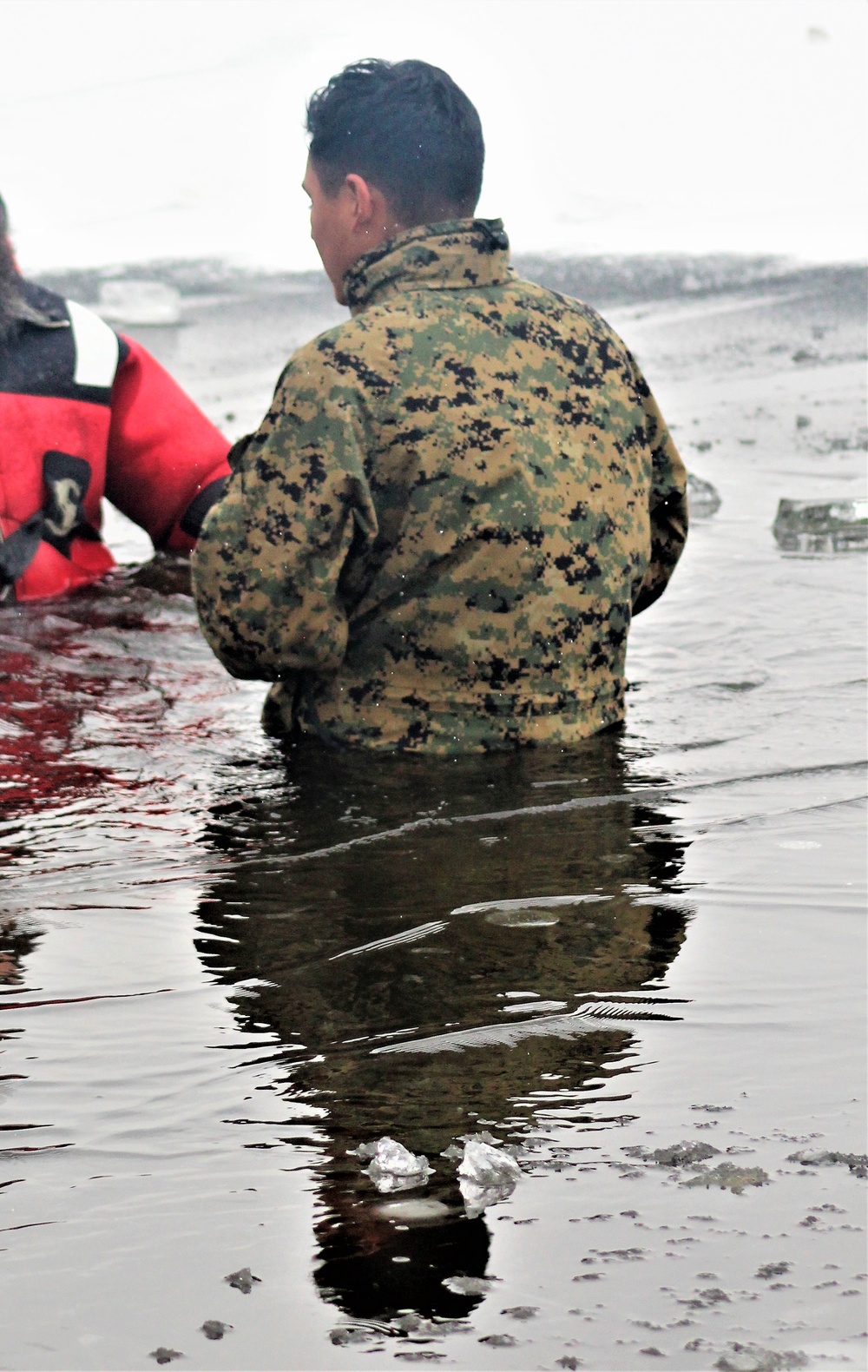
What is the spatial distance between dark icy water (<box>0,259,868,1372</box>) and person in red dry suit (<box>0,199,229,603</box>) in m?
0.31

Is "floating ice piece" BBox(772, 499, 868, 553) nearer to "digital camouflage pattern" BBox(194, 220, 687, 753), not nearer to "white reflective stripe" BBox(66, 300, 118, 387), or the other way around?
"white reflective stripe" BBox(66, 300, 118, 387)

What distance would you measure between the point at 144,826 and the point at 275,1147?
3.88ft

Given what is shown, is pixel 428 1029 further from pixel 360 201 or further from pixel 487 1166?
pixel 360 201

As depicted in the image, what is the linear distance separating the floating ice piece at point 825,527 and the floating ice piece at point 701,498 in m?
0.50

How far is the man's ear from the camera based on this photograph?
2.78m

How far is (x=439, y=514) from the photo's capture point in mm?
2732

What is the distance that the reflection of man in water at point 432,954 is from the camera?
153 centimetres

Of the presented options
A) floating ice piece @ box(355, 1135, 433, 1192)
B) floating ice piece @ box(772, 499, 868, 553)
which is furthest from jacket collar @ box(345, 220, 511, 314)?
floating ice piece @ box(772, 499, 868, 553)

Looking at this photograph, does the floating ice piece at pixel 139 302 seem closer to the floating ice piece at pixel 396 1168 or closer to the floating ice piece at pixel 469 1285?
the floating ice piece at pixel 396 1168

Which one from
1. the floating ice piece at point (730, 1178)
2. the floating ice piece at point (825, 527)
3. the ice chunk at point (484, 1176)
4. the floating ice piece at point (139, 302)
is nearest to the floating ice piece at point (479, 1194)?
the ice chunk at point (484, 1176)

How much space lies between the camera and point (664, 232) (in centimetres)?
1269

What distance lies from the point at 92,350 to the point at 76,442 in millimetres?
222

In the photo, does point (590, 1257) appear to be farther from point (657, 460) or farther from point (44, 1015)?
point (657, 460)

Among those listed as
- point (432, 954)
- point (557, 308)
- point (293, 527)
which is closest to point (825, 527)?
point (557, 308)
